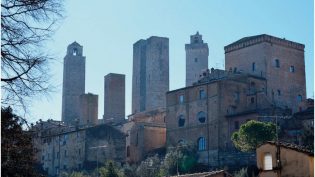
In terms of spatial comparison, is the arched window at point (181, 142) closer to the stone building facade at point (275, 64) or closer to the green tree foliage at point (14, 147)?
the stone building facade at point (275, 64)

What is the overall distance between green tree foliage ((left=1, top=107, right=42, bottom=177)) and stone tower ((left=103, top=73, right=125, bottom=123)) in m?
59.4

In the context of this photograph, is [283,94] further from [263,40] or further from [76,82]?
[76,82]

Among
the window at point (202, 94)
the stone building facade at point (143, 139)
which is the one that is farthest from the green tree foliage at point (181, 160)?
the stone building facade at point (143, 139)

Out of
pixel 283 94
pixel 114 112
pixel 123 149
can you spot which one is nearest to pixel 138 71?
pixel 114 112

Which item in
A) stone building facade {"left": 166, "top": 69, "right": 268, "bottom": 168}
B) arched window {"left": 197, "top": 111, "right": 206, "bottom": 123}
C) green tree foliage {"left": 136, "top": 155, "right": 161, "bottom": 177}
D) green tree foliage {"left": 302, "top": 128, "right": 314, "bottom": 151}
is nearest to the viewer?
green tree foliage {"left": 302, "top": 128, "right": 314, "bottom": 151}

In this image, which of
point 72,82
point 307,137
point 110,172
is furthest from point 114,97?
point 307,137

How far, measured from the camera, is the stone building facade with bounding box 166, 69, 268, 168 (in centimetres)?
4600

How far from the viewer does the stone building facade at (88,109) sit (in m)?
67.1

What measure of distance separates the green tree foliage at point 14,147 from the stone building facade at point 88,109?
5731 centimetres

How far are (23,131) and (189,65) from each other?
7142cm

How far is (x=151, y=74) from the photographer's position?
7544 centimetres

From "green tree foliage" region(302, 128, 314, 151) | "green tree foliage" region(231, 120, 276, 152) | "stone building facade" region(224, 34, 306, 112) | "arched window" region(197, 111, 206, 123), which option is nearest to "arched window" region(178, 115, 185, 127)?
"arched window" region(197, 111, 206, 123)

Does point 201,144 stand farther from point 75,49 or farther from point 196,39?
point 75,49

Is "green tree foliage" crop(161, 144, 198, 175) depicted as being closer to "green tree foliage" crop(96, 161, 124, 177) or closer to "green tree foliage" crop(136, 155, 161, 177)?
"green tree foliage" crop(136, 155, 161, 177)
